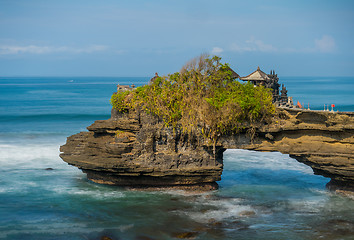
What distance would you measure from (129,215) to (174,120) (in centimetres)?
507

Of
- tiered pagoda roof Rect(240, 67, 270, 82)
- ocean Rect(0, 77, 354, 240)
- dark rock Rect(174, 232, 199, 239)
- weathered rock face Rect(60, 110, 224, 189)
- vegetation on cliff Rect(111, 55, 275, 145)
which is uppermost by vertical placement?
tiered pagoda roof Rect(240, 67, 270, 82)

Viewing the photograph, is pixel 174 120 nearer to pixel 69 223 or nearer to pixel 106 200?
pixel 106 200

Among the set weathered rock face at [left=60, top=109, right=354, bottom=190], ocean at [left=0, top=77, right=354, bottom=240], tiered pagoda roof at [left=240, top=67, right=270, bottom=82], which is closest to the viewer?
ocean at [left=0, top=77, right=354, bottom=240]

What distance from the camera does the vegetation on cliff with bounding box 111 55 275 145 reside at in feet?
69.3

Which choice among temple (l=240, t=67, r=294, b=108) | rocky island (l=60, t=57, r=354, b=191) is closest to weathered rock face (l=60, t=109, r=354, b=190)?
rocky island (l=60, t=57, r=354, b=191)

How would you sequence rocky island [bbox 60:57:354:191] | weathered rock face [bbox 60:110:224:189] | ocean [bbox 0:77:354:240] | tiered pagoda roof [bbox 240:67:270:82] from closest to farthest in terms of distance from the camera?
ocean [bbox 0:77:354:240]
rocky island [bbox 60:57:354:191]
weathered rock face [bbox 60:110:224:189]
tiered pagoda roof [bbox 240:67:270:82]

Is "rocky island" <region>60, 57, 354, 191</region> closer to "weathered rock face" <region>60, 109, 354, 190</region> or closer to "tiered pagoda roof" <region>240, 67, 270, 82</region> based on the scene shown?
"weathered rock face" <region>60, 109, 354, 190</region>

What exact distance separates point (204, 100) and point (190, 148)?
8.27 ft

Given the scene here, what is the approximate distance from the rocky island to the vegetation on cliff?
5cm

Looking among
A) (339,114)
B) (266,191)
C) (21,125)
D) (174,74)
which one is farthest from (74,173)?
(21,125)

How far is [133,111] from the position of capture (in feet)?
74.2

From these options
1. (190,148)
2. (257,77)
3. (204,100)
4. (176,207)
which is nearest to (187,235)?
(176,207)

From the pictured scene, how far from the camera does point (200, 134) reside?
21.7m

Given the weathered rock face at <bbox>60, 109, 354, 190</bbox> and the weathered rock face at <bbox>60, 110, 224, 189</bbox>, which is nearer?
the weathered rock face at <bbox>60, 109, 354, 190</bbox>
